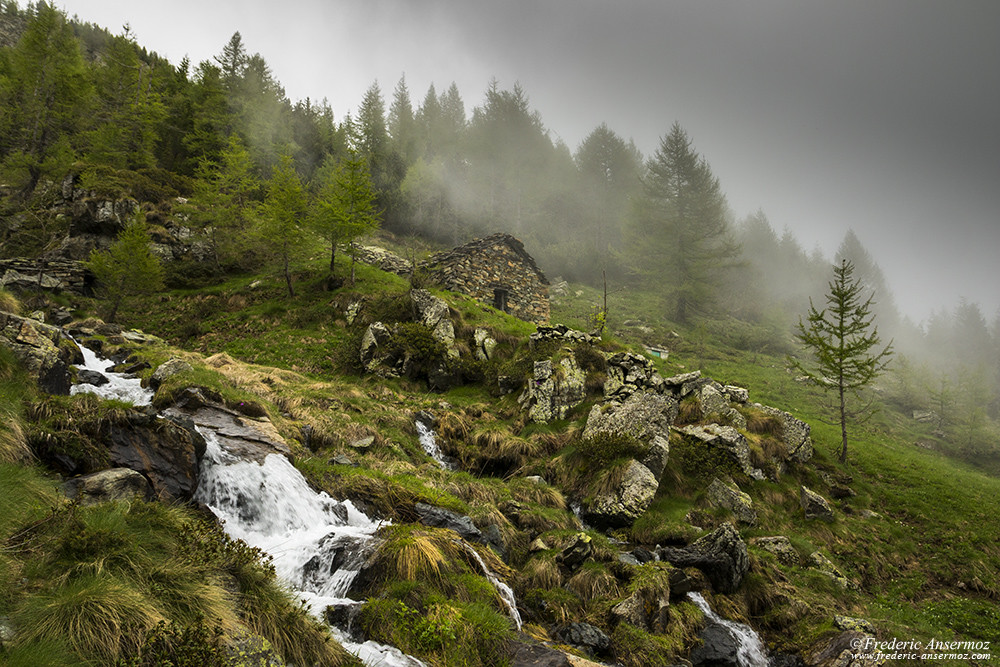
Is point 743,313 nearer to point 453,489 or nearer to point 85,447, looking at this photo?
point 453,489

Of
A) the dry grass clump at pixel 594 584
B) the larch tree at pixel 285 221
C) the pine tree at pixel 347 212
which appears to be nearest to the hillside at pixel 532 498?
the dry grass clump at pixel 594 584

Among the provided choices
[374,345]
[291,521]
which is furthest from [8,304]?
[374,345]

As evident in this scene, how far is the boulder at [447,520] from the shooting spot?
32.4ft

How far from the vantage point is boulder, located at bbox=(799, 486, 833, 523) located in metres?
15.3

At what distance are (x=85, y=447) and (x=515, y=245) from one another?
115ft

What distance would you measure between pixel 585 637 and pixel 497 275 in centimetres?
3224

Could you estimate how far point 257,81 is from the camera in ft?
199

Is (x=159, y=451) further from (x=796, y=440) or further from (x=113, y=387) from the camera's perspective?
(x=796, y=440)

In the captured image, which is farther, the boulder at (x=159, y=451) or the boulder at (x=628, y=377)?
the boulder at (x=628, y=377)

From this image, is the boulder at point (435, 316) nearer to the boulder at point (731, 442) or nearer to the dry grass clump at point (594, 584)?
the boulder at point (731, 442)

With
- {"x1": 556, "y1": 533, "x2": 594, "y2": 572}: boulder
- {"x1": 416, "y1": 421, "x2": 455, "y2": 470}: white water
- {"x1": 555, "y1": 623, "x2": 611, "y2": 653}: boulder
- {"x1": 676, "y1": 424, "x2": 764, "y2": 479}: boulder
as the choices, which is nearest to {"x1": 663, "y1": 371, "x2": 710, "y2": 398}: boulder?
{"x1": 676, "y1": 424, "x2": 764, "y2": 479}: boulder

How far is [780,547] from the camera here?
1259cm

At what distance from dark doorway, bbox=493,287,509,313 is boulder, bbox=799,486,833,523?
2597 cm

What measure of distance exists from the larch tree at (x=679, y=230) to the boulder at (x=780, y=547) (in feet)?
134
